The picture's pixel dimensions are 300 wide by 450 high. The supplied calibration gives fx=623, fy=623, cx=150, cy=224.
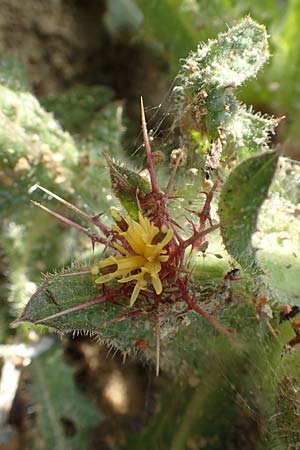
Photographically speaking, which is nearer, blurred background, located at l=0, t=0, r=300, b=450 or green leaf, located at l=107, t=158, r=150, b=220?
green leaf, located at l=107, t=158, r=150, b=220

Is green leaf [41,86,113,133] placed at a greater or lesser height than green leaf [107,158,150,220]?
greater

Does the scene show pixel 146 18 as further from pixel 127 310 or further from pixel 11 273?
pixel 127 310

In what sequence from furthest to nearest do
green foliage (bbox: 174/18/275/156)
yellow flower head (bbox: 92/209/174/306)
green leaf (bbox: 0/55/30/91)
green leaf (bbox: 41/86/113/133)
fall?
green leaf (bbox: 41/86/113/133), green leaf (bbox: 0/55/30/91), green foliage (bbox: 174/18/275/156), yellow flower head (bbox: 92/209/174/306)

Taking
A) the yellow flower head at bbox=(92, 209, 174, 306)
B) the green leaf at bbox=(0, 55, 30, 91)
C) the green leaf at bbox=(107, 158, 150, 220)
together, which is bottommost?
the yellow flower head at bbox=(92, 209, 174, 306)

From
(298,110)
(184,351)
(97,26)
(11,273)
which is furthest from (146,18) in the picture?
(184,351)

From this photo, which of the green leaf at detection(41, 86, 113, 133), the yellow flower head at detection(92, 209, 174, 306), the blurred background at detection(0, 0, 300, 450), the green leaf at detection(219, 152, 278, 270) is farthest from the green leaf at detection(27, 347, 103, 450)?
the green leaf at detection(219, 152, 278, 270)

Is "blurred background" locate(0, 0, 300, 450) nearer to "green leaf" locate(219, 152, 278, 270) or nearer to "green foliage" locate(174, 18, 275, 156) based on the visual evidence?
"green foliage" locate(174, 18, 275, 156)

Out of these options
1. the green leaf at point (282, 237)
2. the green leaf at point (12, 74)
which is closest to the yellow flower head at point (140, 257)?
the green leaf at point (282, 237)
